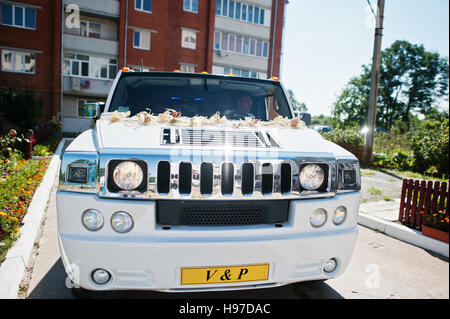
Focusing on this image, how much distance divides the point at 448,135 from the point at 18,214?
12044 millimetres

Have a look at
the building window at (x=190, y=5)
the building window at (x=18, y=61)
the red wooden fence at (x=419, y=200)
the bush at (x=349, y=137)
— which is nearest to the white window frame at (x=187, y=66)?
the building window at (x=190, y=5)

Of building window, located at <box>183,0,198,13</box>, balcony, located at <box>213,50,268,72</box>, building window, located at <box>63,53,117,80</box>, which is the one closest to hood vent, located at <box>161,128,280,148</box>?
building window, located at <box>63,53,117,80</box>

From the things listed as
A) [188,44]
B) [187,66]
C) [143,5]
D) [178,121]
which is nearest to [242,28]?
[188,44]

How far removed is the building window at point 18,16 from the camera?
23734 millimetres

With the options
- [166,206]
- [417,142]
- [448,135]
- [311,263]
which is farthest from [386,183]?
[166,206]

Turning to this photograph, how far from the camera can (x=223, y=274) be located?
7.08 feet

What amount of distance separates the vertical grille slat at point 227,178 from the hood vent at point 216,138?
0.78 ft

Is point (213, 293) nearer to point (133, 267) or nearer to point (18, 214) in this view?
point (133, 267)

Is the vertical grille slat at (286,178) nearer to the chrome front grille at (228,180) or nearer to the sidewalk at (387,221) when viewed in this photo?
the chrome front grille at (228,180)

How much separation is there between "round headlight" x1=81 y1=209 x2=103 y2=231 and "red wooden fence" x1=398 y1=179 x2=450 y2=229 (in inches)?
169

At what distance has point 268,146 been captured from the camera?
2.43 metres

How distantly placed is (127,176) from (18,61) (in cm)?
2766

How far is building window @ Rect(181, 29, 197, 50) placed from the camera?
28.4 meters

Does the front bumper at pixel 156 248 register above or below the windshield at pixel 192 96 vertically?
below
